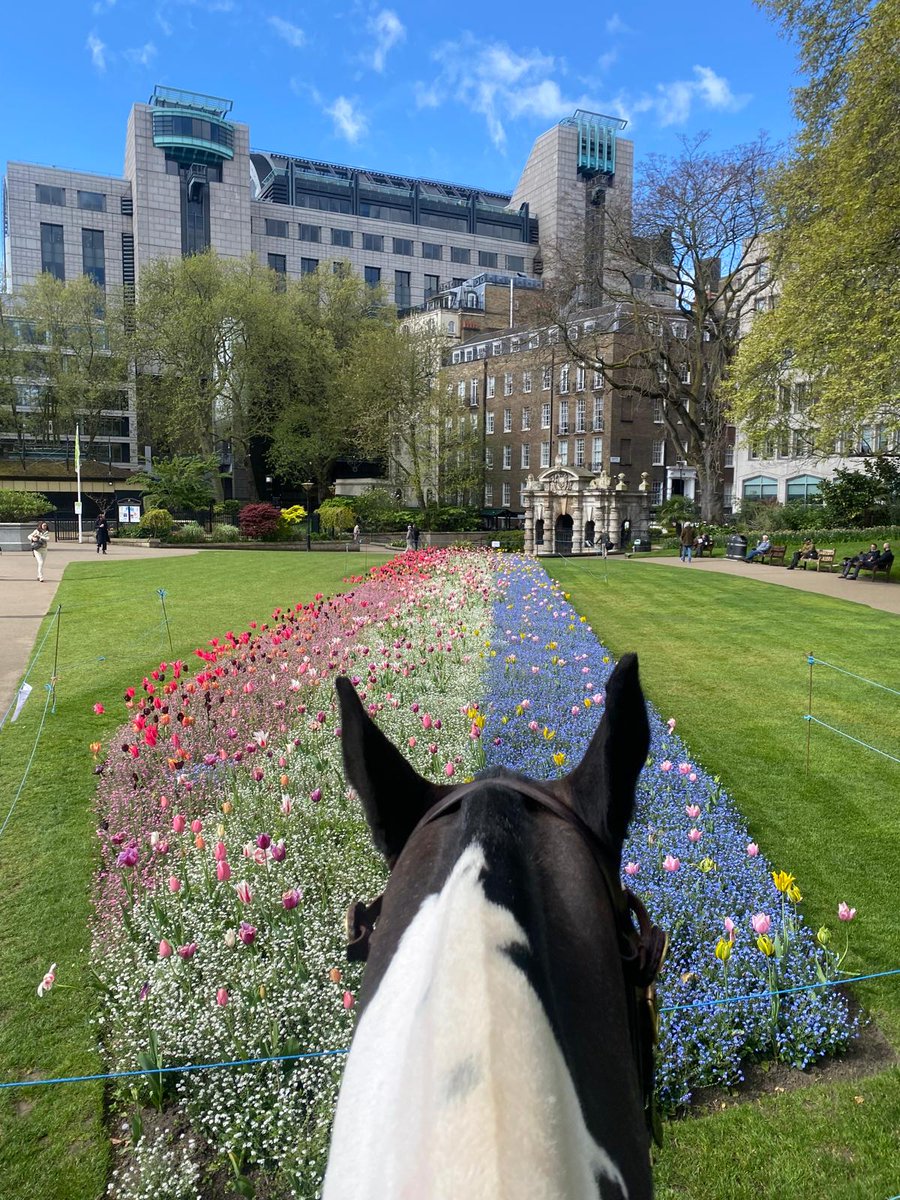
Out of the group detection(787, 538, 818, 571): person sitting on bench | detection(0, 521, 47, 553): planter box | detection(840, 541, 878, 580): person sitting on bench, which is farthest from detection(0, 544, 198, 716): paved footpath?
detection(787, 538, 818, 571): person sitting on bench

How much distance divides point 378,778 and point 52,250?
87.3 meters

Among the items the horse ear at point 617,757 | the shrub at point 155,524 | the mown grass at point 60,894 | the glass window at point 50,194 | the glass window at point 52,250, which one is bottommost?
the mown grass at point 60,894

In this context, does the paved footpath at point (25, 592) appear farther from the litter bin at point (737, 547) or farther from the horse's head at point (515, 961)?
the litter bin at point (737, 547)

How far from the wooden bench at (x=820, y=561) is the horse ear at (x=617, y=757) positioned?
90.1 ft

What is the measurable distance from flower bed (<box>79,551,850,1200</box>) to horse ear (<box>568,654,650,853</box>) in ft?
7.05

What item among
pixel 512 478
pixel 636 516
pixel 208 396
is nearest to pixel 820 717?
pixel 636 516

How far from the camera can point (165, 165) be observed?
73.2 metres

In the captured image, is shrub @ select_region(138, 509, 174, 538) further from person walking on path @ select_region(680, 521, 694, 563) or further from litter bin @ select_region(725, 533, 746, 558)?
litter bin @ select_region(725, 533, 746, 558)

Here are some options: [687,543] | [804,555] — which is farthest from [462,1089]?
[687,543]

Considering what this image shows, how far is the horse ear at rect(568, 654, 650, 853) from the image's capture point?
1281 millimetres

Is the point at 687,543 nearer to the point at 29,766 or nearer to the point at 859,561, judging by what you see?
the point at 859,561

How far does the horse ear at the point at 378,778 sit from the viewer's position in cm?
130

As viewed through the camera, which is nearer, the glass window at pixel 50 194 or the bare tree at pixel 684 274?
the bare tree at pixel 684 274

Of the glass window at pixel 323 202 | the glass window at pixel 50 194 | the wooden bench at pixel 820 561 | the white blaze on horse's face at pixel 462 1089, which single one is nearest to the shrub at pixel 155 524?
the wooden bench at pixel 820 561
